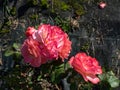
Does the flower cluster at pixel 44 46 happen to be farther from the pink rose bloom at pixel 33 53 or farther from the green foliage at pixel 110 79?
the green foliage at pixel 110 79

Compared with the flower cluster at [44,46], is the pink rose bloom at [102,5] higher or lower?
lower

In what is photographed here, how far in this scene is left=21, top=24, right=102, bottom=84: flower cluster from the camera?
1.97m

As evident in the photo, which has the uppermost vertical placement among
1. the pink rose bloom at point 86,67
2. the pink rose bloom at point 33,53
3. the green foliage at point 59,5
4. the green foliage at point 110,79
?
the pink rose bloom at point 33,53

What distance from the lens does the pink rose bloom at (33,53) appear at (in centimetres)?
197

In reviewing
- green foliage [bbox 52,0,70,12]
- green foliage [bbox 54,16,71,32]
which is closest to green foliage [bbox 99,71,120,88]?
green foliage [bbox 54,16,71,32]

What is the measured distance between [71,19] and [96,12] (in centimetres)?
25

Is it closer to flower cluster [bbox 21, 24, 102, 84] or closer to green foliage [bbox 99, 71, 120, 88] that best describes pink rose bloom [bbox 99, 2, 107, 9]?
green foliage [bbox 99, 71, 120, 88]

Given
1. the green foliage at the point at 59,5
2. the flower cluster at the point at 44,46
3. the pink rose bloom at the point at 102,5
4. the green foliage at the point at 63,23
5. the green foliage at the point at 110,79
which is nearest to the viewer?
the flower cluster at the point at 44,46

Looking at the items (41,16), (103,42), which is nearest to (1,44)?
(41,16)

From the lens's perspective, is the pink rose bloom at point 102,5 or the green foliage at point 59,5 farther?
the pink rose bloom at point 102,5

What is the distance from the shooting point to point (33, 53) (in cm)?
198

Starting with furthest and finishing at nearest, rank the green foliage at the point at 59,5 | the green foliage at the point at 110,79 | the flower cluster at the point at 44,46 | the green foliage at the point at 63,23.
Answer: the green foliage at the point at 59,5 → the green foliage at the point at 63,23 → the green foliage at the point at 110,79 → the flower cluster at the point at 44,46

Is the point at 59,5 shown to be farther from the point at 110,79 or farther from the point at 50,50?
the point at 50,50

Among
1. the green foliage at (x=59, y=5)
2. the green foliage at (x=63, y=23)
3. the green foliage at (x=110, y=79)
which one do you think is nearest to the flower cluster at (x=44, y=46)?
the green foliage at (x=110, y=79)
